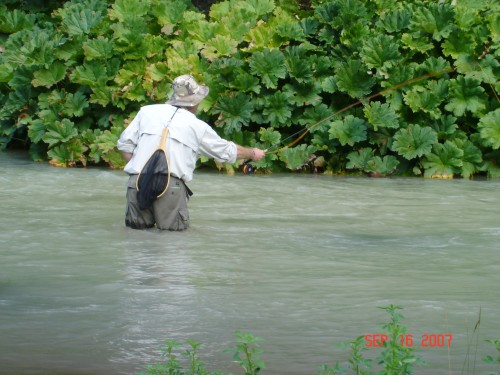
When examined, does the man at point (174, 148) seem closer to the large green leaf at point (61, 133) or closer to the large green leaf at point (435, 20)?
the large green leaf at point (61, 133)

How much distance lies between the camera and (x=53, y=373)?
15.5 feet

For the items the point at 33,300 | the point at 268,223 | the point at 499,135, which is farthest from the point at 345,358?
the point at 499,135

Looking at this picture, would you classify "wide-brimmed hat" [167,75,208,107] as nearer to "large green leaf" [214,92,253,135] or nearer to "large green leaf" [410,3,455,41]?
"large green leaf" [214,92,253,135]

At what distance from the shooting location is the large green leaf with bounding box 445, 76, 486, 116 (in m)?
12.6

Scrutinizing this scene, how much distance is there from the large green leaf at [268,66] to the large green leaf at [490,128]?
2.46m

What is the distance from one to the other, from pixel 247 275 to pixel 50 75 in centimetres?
754

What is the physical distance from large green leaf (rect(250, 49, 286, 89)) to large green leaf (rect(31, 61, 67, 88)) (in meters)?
2.56

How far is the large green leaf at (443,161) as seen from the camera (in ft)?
40.6

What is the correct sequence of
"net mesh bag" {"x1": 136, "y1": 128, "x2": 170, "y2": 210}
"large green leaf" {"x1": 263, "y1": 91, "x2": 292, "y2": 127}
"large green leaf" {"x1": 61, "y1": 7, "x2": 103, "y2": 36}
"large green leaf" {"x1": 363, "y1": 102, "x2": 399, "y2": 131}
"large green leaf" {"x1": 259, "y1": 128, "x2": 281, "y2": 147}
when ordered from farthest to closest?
1. "large green leaf" {"x1": 61, "y1": 7, "x2": 103, "y2": 36}
2. "large green leaf" {"x1": 263, "y1": 91, "x2": 292, "y2": 127}
3. "large green leaf" {"x1": 259, "y1": 128, "x2": 281, "y2": 147}
4. "large green leaf" {"x1": 363, "y1": 102, "x2": 399, "y2": 131}
5. "net mesh bag" {"x1": 136, "y1": 128, "x2": 170, "y2": 210}

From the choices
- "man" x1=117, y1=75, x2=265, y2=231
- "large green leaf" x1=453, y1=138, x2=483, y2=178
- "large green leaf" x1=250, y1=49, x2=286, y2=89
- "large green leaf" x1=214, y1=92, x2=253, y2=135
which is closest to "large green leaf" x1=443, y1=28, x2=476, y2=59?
"large green leaf" x1=453, y1=138, x2=483, y2=178

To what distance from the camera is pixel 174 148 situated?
8203 millimetres
